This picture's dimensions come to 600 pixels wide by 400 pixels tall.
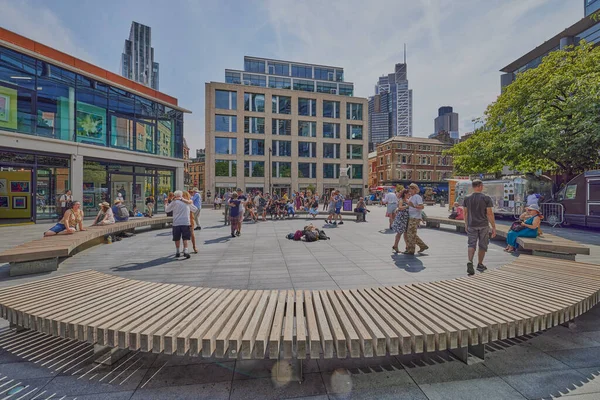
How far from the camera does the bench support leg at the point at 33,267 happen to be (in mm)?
5815

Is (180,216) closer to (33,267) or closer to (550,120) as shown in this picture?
(33,267)

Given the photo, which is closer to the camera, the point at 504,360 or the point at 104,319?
the point at 104,319

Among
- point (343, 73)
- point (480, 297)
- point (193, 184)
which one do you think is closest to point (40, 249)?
point (480, 297)

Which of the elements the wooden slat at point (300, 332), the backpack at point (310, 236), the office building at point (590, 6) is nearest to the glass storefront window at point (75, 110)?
the backpack at point (310, 236)

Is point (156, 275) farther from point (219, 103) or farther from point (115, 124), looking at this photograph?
point (219, 103)

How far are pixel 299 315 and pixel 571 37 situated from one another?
153 ft

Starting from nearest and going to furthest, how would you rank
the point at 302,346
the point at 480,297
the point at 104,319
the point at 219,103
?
the point at 302,346
the point at 104,319
the point at 480,297
the point at 219,103

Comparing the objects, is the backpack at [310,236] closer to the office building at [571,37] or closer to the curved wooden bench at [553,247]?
the curved wooden bench at [553,247]

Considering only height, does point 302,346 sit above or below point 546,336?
above

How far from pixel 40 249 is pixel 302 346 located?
635cm

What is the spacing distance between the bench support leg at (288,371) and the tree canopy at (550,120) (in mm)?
18681

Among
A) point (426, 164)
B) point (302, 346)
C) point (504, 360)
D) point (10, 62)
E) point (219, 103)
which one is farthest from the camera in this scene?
point (426, 164)

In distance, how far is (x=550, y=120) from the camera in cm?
1695

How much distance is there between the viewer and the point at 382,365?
2744mm
